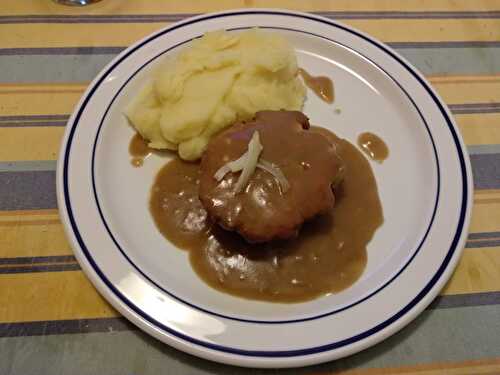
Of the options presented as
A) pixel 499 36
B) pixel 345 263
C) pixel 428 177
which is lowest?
pixel 345 263

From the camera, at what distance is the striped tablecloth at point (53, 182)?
8.35 feet

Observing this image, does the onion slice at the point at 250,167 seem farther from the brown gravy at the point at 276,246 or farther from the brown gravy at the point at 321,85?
the brown gravy at the point at 321,85

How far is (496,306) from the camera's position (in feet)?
9.17

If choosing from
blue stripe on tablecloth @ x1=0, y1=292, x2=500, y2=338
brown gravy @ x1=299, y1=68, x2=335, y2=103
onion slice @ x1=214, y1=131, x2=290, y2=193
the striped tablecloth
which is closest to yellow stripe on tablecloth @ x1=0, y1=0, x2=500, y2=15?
the striped tablecloth

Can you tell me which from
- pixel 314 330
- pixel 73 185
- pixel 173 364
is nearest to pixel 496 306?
pixel 314 330

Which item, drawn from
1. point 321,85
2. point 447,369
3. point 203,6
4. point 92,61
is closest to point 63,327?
point 447,369

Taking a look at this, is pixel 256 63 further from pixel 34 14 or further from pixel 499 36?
pixel 499 36

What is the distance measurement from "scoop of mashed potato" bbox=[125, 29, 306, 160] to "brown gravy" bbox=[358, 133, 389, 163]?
0.70 metres

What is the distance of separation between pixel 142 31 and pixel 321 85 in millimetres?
1647

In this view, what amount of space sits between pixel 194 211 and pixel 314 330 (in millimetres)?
1110

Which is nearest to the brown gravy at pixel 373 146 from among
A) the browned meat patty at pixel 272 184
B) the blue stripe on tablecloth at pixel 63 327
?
the browned meat patty at pixel 272 184

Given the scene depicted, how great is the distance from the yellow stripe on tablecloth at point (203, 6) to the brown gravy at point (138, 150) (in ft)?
4.91

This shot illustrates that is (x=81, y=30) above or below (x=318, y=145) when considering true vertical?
below

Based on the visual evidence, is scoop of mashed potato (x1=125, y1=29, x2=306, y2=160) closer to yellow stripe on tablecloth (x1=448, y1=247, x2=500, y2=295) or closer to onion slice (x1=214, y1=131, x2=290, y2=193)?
onion slice (x1=214, y1=131, x2=290, y2=193)
